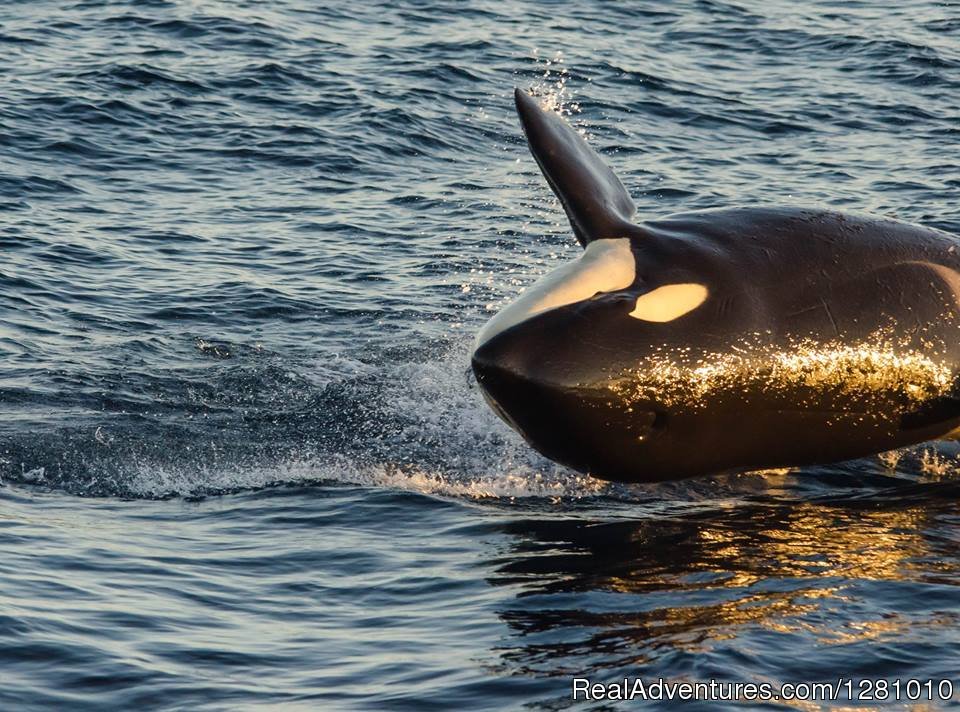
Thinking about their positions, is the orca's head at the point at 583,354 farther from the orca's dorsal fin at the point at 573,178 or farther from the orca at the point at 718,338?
the orca's dorsal fin at the point at 573,178

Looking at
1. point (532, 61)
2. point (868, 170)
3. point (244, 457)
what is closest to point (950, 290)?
point (244, 457)

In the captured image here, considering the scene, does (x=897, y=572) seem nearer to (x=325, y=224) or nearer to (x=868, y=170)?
(x=325, y=224)

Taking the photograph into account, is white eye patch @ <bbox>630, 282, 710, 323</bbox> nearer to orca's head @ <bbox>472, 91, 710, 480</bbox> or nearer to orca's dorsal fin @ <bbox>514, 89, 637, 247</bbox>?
orca's head @ <bbox>472, 91, 710, 480</bbox>

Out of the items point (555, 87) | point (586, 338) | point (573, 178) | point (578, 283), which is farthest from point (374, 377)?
point (555, 87)

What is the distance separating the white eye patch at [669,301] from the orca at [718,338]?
1 cm

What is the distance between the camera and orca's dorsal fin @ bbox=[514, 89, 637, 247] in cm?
1144

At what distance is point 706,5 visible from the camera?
1603 inches

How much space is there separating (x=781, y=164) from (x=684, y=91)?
5.49m

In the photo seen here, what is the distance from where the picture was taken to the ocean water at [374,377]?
32.0ft

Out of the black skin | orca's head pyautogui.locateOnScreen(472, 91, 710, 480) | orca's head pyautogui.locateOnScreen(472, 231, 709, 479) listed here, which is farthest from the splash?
orca's head pyautogui.locateOnScreen(472, 231, 709, 479)

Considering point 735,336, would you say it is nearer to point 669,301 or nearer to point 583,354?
point 669,301

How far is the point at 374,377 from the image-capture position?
16.9m

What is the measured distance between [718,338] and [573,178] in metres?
1.61

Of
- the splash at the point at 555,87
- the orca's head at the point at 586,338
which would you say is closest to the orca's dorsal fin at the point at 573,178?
the orca's head at the point at 586,338
